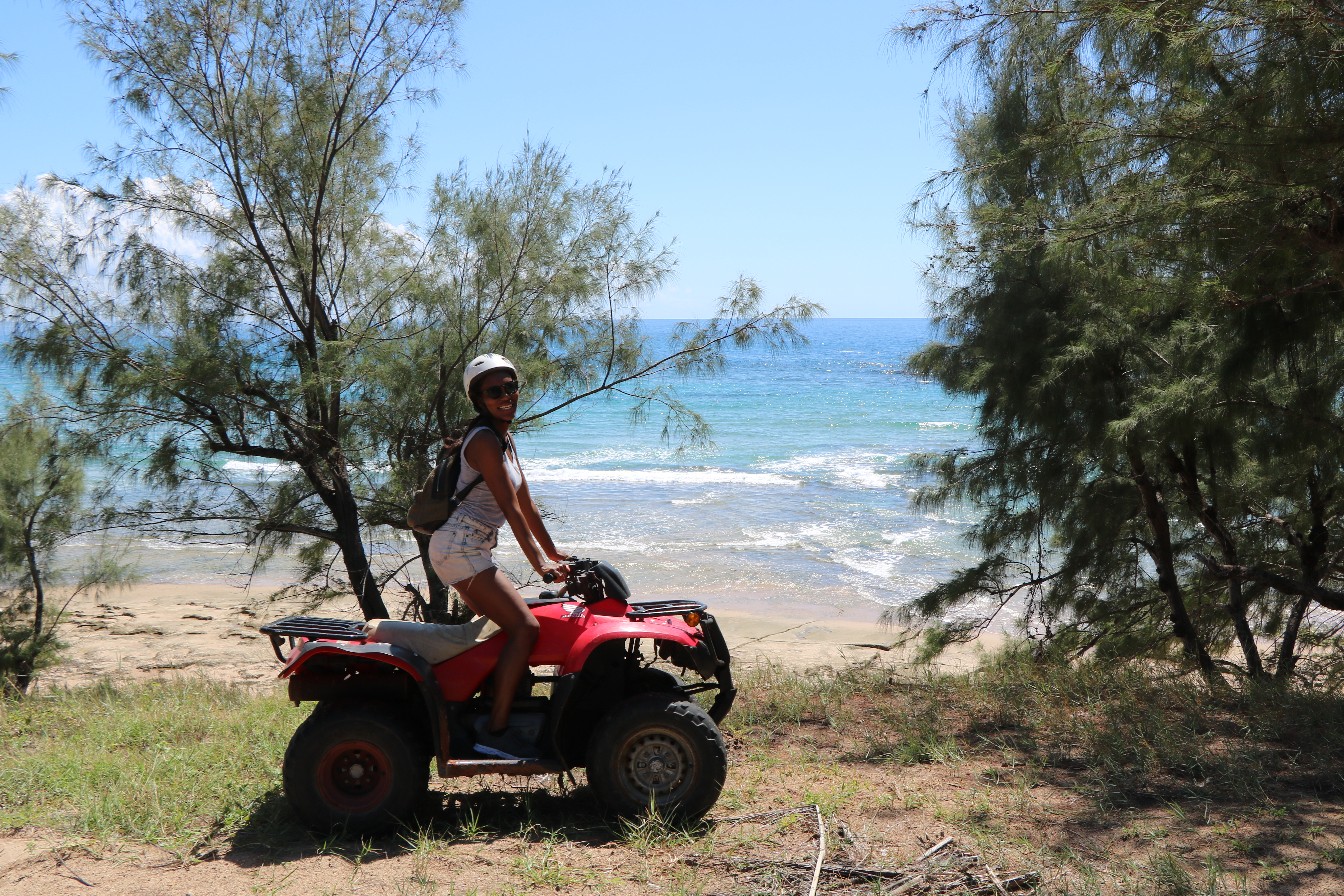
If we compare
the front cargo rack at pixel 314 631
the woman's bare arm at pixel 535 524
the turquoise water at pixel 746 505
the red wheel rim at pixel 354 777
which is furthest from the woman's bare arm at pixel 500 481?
the turquoise water at pixel 746 505

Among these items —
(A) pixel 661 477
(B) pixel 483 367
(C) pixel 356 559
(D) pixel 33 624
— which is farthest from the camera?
(A) pixel 661 477

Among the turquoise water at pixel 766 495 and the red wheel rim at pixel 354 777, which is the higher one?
the red wheel rim at pixel 354 777

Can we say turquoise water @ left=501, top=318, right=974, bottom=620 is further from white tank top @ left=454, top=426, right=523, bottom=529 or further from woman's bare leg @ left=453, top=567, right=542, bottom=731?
woman's bare leg @ left=453, top=567, right=542, bottom=731

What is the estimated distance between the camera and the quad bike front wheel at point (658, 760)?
3.67 meters

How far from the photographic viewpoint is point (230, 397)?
270 inches

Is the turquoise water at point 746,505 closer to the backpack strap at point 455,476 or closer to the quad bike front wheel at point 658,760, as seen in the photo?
the backpack strap at point 455,476

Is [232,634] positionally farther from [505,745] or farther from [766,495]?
[766,495]

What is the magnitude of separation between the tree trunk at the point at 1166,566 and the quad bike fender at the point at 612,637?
3.90 metres

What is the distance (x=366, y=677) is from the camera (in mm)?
3949

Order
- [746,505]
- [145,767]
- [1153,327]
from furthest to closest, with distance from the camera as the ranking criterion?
[746,505] → [1153,327] → [145,767]

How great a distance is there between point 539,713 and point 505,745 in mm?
234

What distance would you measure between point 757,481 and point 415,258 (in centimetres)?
1664

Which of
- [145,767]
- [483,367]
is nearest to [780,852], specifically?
[483,367]

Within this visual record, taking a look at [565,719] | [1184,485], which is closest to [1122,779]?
[565,719]
